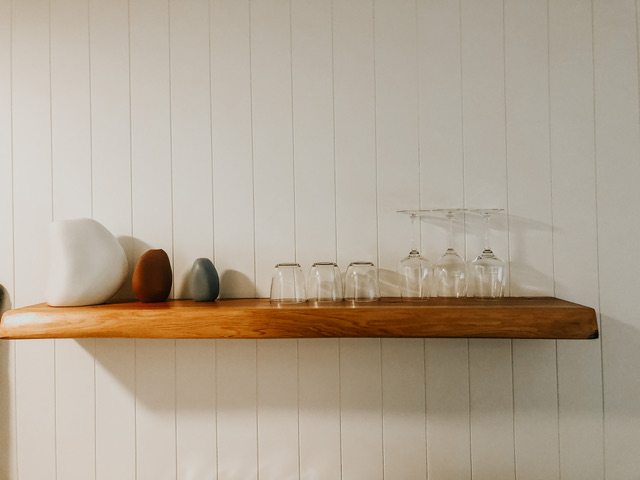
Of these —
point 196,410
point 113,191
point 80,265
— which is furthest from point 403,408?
point 113,191

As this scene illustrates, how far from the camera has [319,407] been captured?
1368 millimetres

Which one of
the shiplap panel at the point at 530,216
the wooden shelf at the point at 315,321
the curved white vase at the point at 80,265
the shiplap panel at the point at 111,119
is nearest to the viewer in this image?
the wooden shelf at the point at 315,321

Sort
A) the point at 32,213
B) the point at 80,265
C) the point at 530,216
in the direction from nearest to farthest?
the point at 80,265 → the point at 530,216 → the point at 32,213

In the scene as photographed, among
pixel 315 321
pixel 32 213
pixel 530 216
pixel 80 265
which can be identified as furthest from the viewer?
pixel 32 213

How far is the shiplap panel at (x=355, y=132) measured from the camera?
137cm

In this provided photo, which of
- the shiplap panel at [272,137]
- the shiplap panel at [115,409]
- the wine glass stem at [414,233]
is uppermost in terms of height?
the shiplap panel at [272,137]

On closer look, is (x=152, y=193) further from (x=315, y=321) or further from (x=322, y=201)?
(x=315, y=321)

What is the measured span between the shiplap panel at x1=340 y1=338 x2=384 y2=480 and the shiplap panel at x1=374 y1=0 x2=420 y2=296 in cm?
20

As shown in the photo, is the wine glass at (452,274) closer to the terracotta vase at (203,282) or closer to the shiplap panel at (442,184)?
the shiplap panel at (442,184)

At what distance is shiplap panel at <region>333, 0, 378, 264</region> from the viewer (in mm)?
1371

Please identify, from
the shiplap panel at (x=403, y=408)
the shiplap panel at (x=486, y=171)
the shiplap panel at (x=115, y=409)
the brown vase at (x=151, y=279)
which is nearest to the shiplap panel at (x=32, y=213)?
the shiplap panel at (x=115, y=409)

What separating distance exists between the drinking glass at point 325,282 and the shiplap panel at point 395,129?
0.51 feet

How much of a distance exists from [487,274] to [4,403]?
1520mm

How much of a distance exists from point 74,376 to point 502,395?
130 centimetres
